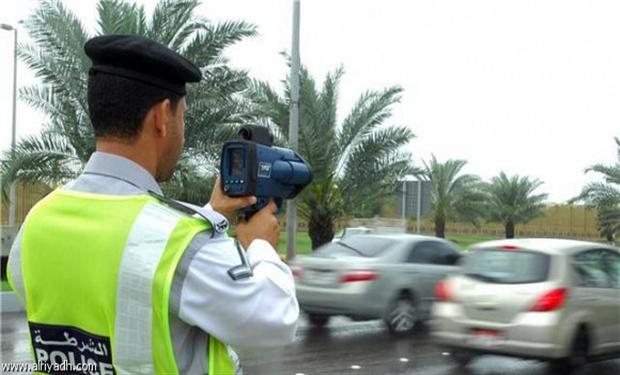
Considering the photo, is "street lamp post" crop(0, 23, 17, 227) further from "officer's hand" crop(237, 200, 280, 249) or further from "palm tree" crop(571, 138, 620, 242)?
"palm tree" crop(571, 138, 620, 242)

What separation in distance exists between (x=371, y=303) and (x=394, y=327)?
2.10 feet

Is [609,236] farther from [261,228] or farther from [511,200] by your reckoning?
[261,228]

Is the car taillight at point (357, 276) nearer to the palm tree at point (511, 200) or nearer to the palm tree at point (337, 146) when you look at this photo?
the palm tree at point (337, 146)

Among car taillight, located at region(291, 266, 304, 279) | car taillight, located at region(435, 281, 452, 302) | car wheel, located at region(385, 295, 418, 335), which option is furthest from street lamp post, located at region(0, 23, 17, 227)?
car taillight, located at region(435, 281, 452, 302)

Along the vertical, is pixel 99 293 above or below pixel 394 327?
above

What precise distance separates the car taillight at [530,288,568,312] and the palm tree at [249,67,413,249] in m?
10.8

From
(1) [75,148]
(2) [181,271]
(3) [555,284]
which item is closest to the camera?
(2) [181,271]

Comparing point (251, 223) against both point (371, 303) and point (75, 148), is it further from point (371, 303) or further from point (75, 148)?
point (75, 148)

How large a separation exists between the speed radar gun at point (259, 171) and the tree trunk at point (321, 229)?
17.6m

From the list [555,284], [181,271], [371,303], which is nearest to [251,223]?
[181,271]

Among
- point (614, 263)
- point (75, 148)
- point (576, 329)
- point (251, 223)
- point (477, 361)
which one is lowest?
point (477, 361)

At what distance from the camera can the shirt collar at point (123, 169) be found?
5.80ft

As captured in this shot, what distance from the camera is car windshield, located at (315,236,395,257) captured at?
11.6 metres

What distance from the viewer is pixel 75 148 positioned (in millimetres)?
14500
